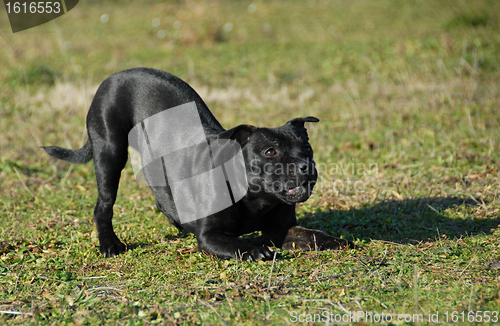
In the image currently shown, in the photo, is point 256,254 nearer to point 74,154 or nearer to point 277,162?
point 277,162

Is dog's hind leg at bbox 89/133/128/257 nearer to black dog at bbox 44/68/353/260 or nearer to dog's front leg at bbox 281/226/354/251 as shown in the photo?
black dog at bbox 44/68/353/260

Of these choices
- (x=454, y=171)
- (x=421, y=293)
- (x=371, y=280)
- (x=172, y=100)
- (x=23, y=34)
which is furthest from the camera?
(x=23, y=34)

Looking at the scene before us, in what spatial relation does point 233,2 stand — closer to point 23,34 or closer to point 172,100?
point 23,34

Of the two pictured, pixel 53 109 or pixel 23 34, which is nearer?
pixel 53 109

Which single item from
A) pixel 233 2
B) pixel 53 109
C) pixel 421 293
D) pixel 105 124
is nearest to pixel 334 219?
pixel 421 293

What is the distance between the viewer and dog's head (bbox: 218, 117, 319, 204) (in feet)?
12.5

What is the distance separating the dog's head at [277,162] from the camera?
150 inches

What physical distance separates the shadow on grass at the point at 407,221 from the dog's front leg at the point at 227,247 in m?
1.02

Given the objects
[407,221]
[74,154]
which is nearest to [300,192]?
[407,221]

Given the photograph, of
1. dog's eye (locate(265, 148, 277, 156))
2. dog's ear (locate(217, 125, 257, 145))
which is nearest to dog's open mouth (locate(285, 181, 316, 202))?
dog's eye (locate(265, 148, 277, 156))

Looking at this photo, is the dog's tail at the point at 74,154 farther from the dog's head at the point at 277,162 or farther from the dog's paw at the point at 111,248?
the dog's head at the point at 277,162

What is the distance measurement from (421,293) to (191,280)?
155cm

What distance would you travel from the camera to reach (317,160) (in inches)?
269

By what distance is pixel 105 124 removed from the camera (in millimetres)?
4715
